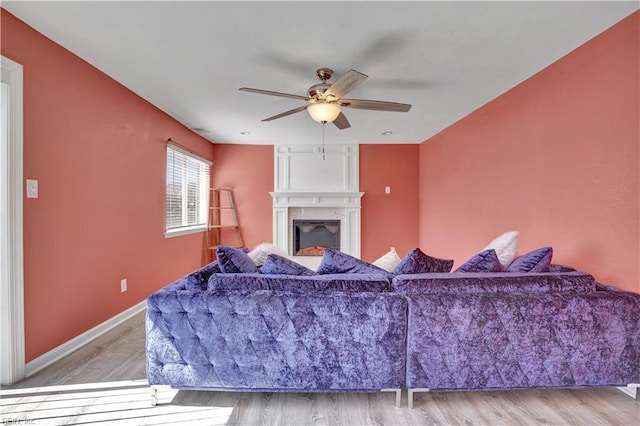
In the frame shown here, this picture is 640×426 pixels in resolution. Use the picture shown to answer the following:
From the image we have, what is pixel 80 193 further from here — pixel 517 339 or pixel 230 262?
pixel 517 339

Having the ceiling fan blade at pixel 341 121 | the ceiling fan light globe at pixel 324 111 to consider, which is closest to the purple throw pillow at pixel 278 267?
the ceiling fan light globe at pixel 324 111

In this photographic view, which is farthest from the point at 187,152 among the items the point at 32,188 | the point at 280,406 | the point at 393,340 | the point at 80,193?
the point at 393,340

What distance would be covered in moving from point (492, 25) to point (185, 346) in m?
2.78

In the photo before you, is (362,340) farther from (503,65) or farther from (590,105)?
(503,65)

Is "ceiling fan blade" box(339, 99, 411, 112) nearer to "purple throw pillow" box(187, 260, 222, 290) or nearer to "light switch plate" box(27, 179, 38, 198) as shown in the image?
"purple throw pillow" box(187, 260, 222, 290)

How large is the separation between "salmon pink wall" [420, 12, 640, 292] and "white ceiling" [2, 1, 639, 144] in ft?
0.67

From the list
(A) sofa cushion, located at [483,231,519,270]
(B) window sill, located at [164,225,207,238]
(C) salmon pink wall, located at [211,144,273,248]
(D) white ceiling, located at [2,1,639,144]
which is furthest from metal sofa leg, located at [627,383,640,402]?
(C) salmon pink wall, located at [211,144,273,248]

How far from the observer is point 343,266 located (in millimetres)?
1985

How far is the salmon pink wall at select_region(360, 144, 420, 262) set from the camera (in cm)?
550

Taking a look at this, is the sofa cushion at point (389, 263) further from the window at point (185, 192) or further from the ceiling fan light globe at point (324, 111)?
the window at point (185, 192)

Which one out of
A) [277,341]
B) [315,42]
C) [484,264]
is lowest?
[277,341]

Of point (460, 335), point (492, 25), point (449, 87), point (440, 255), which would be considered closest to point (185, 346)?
point (460, 335)

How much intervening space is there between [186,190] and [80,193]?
2095 mm

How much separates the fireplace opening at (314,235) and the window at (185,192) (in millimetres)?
1652
